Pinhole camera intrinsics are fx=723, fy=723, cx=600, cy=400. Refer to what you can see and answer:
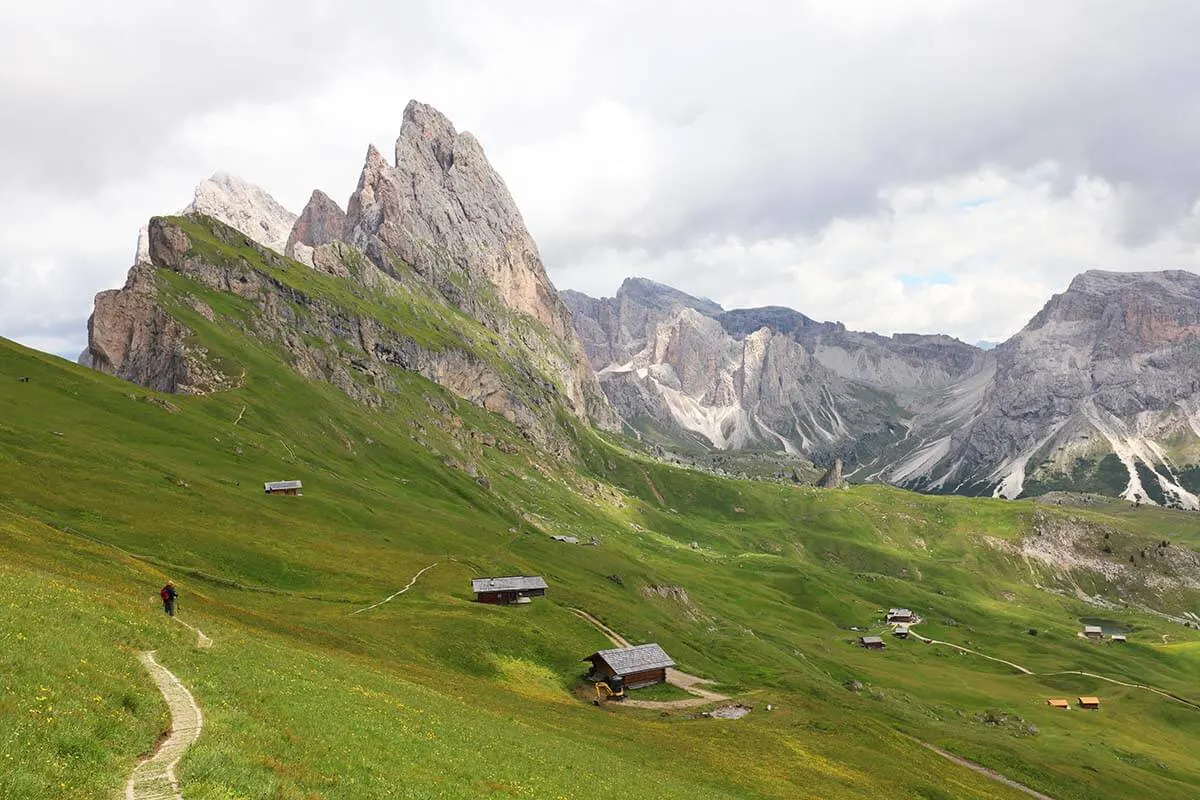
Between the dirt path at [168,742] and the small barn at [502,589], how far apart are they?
71730 mm

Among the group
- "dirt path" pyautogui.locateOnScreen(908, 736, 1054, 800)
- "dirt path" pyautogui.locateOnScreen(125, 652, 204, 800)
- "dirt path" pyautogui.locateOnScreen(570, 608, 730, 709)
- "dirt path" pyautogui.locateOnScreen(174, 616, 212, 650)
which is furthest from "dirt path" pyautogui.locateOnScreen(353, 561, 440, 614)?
"dirt path" pyautogui.locateOnScreen(908, 736, 1054, 800)

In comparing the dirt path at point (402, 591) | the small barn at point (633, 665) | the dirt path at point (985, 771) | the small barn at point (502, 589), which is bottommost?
the dirt path at point (985, 771)

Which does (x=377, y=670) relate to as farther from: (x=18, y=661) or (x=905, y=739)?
(x=905, y=739)

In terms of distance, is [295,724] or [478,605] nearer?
[295,724]

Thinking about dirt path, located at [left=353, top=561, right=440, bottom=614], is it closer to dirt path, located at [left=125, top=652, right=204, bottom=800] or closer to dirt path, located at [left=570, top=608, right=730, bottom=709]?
dirt path, located at [left=570, top=608, right=730, bottom=709]

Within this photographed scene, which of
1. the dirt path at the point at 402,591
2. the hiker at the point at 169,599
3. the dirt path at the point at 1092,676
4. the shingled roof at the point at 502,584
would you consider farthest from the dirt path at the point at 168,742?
the dirt path at the point at 1092,676

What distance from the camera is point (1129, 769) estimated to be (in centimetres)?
10531

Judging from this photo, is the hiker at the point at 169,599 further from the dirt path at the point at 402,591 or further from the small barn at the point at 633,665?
the small barn at the point at 633,665

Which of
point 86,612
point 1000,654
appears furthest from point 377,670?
point 1000,654

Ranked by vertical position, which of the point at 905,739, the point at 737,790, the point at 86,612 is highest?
the point at 86,612

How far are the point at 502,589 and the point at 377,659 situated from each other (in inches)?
1770

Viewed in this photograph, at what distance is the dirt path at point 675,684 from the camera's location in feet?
279

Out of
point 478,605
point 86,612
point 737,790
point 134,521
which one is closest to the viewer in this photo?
point 86,612

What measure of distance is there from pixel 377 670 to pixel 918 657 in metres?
168
